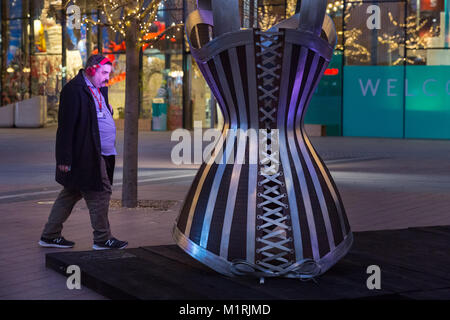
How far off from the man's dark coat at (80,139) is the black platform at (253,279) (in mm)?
700

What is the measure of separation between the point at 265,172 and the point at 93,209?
192 centimetres

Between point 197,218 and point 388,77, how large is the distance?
2250 centimetres

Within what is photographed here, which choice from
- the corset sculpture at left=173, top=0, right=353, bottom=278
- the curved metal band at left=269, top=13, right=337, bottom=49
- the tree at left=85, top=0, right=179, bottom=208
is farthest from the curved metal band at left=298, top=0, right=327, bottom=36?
the tree at left=85, top=0, right=179, bottom=208

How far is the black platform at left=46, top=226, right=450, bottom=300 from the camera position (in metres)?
5.14

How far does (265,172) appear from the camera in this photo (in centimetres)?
566

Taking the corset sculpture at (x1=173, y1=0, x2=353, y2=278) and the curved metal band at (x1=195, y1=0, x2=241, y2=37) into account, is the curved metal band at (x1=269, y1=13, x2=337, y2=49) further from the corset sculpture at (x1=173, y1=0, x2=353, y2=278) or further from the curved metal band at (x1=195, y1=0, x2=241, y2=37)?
the curved metal band at (x1=195, y1=0, x2=241, y2=37)

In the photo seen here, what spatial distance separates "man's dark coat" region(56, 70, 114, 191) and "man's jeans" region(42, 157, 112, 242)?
90 millimetres

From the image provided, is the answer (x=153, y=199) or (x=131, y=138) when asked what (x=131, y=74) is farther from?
(x=153, y=199)

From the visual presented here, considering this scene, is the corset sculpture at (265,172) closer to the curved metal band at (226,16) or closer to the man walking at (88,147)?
the curved metal band at (226,16)

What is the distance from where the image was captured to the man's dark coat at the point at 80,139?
6.81 m

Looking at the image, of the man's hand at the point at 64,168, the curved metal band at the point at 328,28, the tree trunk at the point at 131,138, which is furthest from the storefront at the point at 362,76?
the curved metal band at the point at 328,28

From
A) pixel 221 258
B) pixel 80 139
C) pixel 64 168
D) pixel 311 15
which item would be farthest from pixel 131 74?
pixel 221 258

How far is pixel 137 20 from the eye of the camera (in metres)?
10.0
